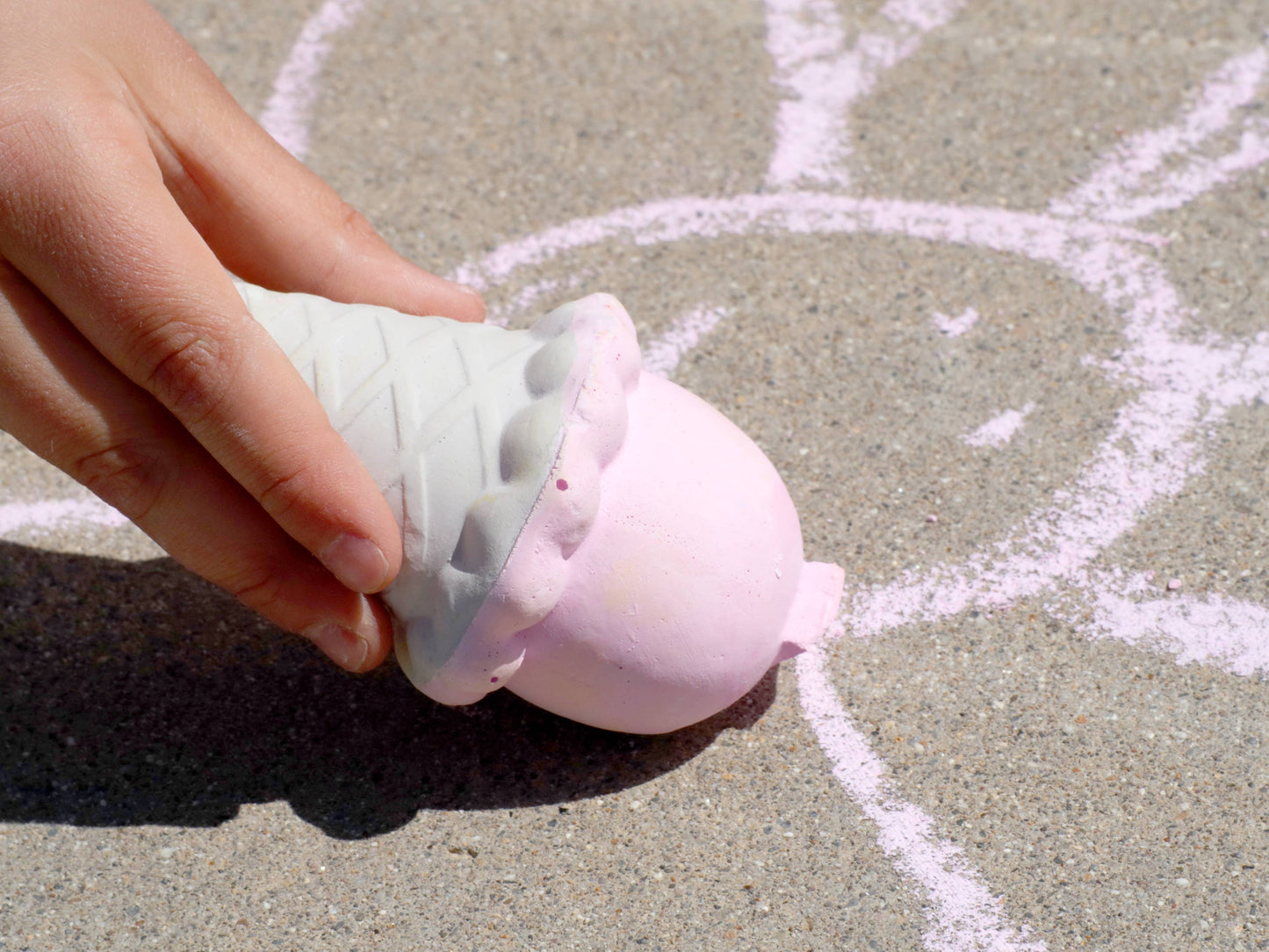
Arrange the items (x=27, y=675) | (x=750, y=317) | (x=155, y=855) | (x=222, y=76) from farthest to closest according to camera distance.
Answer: (x=222, y=76)
(x=750, y=317)
(x=27, y=675)
(x=155, y=855)

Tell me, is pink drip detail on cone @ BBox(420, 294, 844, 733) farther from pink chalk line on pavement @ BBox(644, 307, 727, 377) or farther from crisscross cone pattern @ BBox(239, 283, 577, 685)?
pink chalk line on pavement @ BBox(644, 307, 727, 377)

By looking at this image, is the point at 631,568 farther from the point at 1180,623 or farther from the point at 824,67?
the point at 824,67

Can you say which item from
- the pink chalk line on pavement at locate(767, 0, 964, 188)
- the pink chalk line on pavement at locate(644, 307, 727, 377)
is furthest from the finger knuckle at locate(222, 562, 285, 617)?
the pink chalk line on pavement at locate(767, 0, 964, 188)

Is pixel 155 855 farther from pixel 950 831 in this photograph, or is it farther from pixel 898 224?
pixel 898 224

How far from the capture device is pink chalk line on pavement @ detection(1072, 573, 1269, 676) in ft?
5.86

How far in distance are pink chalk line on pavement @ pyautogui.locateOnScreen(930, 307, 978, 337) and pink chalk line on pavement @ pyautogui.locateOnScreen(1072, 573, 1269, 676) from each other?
1.97 ft

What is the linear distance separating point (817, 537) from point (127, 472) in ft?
3.38

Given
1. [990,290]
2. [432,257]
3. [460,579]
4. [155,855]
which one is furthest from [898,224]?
[155,855]

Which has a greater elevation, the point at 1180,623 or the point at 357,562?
the point at 357,562

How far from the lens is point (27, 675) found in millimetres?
1832

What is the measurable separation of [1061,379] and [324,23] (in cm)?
194

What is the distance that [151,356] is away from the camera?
140 cm

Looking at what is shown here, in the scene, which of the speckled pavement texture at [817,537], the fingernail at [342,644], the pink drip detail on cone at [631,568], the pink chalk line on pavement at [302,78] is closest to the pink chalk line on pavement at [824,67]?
the speckled pavement texture at [817,537]

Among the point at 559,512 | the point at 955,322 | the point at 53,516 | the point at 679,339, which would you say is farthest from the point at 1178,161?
the point at 53,516
